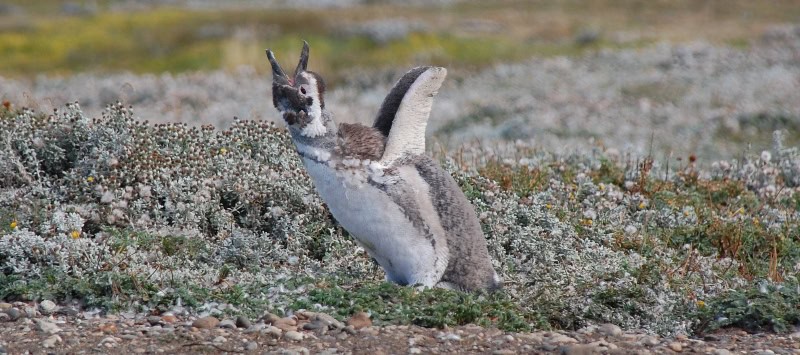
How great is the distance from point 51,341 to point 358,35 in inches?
1433

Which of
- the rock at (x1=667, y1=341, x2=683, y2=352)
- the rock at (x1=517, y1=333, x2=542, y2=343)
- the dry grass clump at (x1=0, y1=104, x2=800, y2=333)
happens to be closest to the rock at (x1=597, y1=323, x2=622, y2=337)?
the dry grass clump at (x1=0, y1=104, x2=800, y2=333)

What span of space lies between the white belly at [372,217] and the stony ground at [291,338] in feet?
2.13

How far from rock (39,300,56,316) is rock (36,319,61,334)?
0.41 m

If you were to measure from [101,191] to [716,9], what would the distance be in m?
58.5

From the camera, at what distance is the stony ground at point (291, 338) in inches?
273

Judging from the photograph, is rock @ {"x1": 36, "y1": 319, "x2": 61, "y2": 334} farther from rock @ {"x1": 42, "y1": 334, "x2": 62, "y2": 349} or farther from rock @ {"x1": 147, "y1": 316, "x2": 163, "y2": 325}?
rock @ {"x1": 147, "y1": 316, "x2": 163, "y2": 325}

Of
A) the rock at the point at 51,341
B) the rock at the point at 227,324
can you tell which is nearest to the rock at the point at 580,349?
the rock at the point at 227,324

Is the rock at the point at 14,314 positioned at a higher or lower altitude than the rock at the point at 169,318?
higher

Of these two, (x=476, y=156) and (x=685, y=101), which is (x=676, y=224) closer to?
(x=476, y=156)

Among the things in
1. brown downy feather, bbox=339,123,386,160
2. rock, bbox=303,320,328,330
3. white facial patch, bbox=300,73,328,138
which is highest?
white facial patch, bbox=300,73,328,138

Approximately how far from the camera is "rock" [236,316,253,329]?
7422mm

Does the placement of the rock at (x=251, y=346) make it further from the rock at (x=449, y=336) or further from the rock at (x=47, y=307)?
the rock at (x=47, y=307)

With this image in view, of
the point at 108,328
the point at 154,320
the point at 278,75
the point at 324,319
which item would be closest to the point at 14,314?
the point at 108,328

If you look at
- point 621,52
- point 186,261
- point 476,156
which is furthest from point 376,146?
point 621,52
